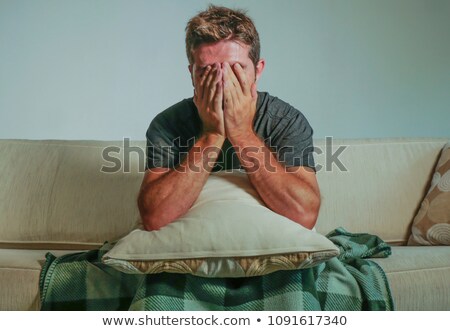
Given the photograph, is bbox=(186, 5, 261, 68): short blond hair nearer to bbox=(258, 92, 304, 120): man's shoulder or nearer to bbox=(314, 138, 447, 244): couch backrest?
bbox=(258, 92, 304, 120): man's shoulder

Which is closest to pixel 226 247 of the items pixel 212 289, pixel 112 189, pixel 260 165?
pixel 212 289

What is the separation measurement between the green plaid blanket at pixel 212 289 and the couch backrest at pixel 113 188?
0.96 ft

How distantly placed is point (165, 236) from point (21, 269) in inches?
12.7

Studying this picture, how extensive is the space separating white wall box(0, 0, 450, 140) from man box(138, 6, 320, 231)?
608 millimetres

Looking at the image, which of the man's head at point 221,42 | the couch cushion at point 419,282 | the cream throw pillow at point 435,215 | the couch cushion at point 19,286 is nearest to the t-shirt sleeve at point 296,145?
the man's head at point 221,42

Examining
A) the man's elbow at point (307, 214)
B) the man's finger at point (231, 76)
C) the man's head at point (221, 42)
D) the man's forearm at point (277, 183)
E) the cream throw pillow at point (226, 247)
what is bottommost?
the cream throw pillow at point (226, 247)

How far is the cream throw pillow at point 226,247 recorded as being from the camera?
1112mm

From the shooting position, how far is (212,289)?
1.16 m

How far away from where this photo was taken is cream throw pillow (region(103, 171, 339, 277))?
3.65 ft

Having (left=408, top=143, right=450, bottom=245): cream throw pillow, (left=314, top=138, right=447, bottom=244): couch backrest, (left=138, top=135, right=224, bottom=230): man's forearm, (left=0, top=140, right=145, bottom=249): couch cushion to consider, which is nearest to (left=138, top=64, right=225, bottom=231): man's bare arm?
(left=138, top=135, right=224, bottom=230): man's forearm

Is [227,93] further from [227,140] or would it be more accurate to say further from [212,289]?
[212,289]

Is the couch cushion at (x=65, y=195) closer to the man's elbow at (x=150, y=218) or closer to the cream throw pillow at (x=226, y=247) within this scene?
the man's elbow at (x=150, y=218)

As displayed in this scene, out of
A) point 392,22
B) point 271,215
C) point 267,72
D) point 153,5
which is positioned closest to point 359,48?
point 392,22
